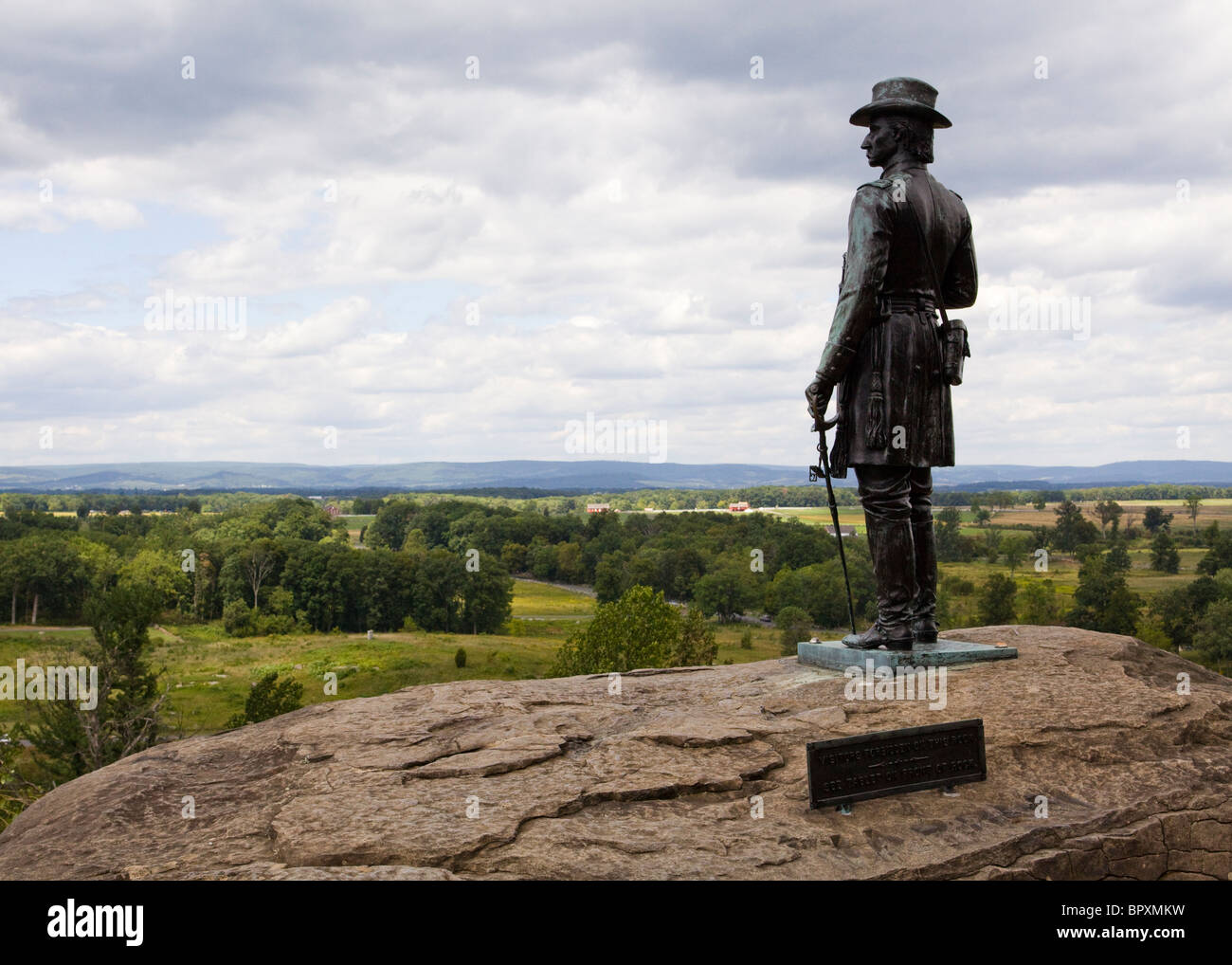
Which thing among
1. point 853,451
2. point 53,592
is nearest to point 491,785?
point 853,451

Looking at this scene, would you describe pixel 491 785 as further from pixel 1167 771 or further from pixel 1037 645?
pixel 1037 645

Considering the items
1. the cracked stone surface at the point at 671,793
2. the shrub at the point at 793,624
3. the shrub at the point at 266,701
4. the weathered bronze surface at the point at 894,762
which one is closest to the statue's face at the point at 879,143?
the cracked stone surface at the point at 671,793

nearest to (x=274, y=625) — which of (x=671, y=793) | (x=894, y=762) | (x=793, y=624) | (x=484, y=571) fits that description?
(x=484, y=571)

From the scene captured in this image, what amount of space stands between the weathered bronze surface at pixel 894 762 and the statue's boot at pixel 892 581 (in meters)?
1.69

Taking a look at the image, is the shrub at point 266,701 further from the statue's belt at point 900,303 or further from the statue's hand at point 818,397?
the statue's belt at point 900,303

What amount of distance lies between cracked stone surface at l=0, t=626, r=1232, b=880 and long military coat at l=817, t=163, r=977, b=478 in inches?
74.1

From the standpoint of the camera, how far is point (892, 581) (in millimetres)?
7715

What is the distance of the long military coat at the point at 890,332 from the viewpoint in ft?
24.3

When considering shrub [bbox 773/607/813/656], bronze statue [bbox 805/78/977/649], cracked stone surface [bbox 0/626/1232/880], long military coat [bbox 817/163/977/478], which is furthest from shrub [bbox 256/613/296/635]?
long military coat [bbox 817/163/977/478]

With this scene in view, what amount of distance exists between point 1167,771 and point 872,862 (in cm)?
243

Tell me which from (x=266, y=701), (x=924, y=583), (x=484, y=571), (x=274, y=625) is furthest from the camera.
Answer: (x=484, y=571)

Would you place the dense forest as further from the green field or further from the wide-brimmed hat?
the wide-brimmed hat

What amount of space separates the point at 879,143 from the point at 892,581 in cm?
349

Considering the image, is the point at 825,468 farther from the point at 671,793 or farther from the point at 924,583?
the point at 671,793
